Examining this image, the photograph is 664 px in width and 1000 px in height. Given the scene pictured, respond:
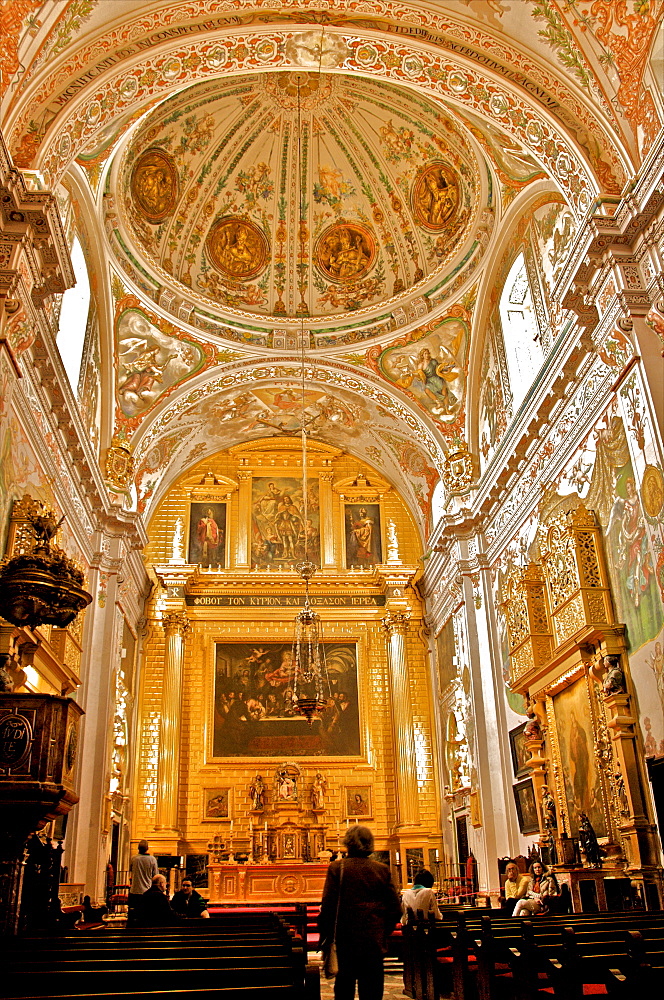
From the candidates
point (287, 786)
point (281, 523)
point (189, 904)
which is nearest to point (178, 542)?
point (281, 523)

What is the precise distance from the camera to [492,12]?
10.7 m

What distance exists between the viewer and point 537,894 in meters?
10.3

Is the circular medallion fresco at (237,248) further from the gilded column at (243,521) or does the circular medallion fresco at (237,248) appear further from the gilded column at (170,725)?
the gilded column at (170,725)

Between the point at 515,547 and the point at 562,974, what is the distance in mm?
10262

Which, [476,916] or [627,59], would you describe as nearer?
[476,916]

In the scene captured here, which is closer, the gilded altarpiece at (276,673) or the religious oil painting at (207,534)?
the gilded altarpiece at (276,673)

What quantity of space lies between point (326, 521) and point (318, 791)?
629 centimetres

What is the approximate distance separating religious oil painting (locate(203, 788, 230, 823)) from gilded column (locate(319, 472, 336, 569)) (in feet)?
18.3

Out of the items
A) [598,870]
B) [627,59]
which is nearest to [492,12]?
[627,59]

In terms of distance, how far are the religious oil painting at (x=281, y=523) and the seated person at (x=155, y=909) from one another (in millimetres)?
12134

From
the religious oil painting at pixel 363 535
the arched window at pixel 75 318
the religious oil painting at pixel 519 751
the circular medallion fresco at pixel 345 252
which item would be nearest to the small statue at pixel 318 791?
the religious oil painting at pixel 363 535

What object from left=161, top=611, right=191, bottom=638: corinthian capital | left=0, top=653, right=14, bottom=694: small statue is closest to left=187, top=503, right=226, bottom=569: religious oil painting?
left=161, top=611, right=191, bottom=638: corinthian capital

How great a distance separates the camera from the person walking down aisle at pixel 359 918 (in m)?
4.93

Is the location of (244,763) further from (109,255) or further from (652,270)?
(652,270)
